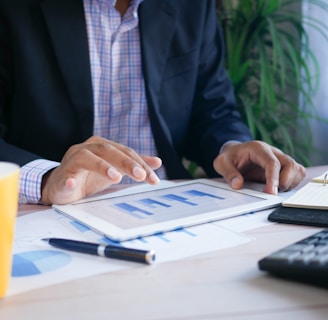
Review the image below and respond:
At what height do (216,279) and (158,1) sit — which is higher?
(158,1)

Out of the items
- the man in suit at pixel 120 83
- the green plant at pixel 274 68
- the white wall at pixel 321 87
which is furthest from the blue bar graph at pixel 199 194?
the white wall at pixel 321 87

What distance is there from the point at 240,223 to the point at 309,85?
1156 mm

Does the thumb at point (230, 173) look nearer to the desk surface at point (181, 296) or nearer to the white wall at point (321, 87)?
the desk surface at point (181, 296)

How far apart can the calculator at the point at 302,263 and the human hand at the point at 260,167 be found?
34 cm

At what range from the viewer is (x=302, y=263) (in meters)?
0.52

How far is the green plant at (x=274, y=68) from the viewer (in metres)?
1.79

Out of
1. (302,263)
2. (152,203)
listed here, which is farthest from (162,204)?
(302,263)

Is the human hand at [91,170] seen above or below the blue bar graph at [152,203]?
above

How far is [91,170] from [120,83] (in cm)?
48

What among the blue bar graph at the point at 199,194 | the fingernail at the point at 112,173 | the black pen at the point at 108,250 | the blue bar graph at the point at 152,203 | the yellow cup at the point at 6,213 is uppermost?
the yellow cup at the point at 6,213

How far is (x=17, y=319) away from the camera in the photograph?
1.54 ft

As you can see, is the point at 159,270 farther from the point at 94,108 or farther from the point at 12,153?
the point at 94,108

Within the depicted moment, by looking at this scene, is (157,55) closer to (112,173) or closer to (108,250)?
(112,173)

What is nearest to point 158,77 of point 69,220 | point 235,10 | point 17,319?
point 69,220
